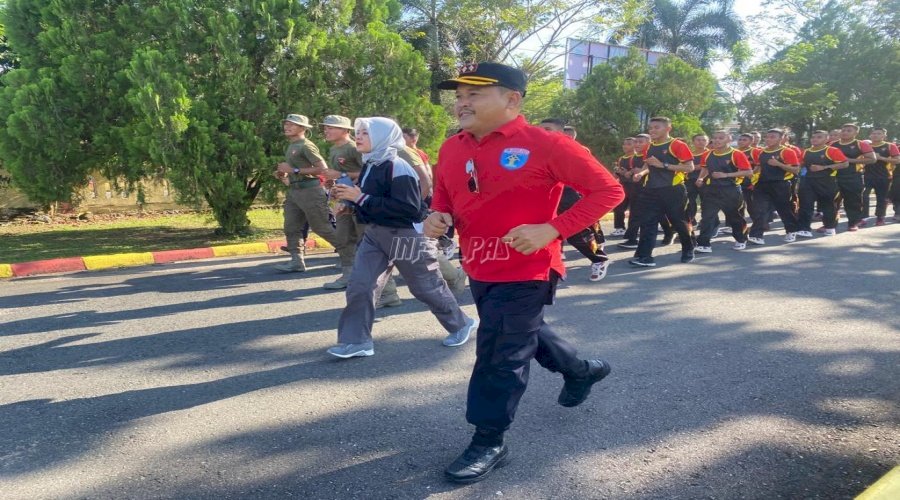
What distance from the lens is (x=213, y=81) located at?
9836 millimetres

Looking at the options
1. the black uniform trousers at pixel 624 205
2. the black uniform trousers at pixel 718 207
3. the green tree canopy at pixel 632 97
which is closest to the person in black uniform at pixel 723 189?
the black uniform trousers at pixel 718 207

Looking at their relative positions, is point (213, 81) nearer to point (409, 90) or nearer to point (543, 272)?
point (409, 90)

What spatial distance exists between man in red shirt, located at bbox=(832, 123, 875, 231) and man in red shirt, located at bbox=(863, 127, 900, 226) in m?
0.75

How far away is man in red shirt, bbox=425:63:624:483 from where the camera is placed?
2578mm

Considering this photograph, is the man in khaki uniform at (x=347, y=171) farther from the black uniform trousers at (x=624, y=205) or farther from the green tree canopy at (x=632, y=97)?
the green tree canopy at (x=632, y=97)

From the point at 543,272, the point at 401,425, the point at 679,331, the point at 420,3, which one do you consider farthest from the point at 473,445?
the point at 420,3

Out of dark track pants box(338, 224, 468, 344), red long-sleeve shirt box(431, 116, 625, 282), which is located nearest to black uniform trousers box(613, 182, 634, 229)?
dark track pants box(338, 224, 468, 344)

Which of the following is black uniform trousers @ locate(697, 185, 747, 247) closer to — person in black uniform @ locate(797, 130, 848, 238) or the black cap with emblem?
person in black uniform @ locate(797, 130, 848, 238)

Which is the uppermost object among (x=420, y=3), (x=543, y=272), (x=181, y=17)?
(x=420, y=3)

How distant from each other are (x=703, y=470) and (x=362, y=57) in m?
9.27

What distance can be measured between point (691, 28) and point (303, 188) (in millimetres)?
28847

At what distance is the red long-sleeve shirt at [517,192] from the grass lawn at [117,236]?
7908mm

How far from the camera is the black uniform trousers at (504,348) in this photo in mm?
2650

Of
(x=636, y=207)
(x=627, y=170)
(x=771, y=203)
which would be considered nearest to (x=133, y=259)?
Answer: (x=636, y=207)
